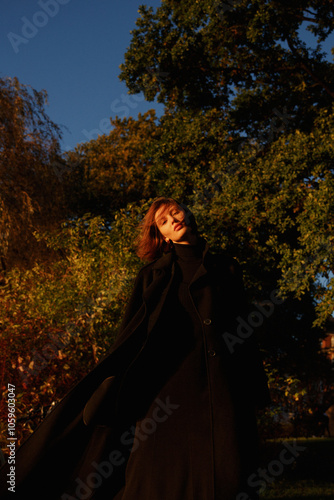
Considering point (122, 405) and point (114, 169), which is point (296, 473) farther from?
point (114, 169)

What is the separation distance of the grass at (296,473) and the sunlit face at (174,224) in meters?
6.53

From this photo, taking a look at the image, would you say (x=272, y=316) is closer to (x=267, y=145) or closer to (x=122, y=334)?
(x=267, y=145)

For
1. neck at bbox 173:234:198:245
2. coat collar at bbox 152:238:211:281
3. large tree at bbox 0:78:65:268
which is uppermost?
large tree at bbox 0:78:65:268

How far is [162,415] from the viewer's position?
8.28ft

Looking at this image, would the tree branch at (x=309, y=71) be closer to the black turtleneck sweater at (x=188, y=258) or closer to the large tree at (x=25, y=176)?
the large tree at (x=25, y=176)

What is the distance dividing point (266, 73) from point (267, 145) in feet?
6.34

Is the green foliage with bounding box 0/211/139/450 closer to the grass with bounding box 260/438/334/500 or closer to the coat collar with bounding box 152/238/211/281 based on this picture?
the coat collar with bounding box 152/238/211/281

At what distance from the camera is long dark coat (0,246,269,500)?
2.51m

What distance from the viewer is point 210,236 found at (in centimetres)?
853

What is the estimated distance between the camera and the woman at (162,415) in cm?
237

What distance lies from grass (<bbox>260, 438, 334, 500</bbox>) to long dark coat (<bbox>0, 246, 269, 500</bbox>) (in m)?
6.31

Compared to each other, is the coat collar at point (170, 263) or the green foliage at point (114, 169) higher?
the green foliage at point (114, 169)

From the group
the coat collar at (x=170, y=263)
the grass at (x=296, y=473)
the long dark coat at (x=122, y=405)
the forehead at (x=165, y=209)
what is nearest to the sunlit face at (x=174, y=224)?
the forehead at (x=165, y=209)

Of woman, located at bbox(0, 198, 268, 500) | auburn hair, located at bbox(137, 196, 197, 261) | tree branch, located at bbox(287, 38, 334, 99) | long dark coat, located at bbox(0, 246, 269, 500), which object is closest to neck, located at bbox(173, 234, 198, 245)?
auburn hair, located at bbox(137, 196, 197, 261)
